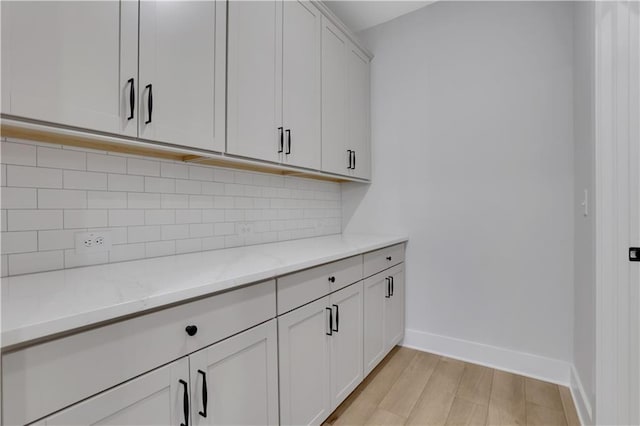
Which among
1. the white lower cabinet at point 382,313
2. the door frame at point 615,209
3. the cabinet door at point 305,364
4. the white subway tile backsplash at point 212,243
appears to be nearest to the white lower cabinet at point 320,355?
the cabinet door at point 305,364

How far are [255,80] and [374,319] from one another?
1605 mm

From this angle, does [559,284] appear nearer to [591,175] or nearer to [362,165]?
[591,175]

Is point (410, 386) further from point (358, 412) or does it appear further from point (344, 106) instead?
point (344, 106)

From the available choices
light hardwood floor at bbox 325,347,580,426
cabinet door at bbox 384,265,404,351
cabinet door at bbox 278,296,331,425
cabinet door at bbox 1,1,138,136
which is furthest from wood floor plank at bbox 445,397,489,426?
cabinet door at bbox 1,1,138,136

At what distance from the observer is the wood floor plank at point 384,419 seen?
164 centimetres

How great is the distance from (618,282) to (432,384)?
1198 mm

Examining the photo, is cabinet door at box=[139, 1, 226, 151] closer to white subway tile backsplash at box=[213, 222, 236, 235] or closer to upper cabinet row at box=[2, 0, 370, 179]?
upper cabinet row at box=[2, 0, 370, 179]

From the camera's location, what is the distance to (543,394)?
1.90m

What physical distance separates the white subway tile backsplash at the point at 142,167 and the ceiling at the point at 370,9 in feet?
6.15

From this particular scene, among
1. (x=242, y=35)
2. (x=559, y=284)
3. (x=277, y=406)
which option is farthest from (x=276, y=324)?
(x=559, y=284)

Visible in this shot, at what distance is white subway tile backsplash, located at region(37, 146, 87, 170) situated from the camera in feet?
3.67

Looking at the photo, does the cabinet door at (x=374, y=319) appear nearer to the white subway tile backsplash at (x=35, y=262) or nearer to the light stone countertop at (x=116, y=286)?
the light stone countertop at (x=116, y=286)

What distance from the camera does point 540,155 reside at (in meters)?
2.07

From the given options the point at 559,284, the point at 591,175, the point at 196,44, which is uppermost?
the point at 196,44
